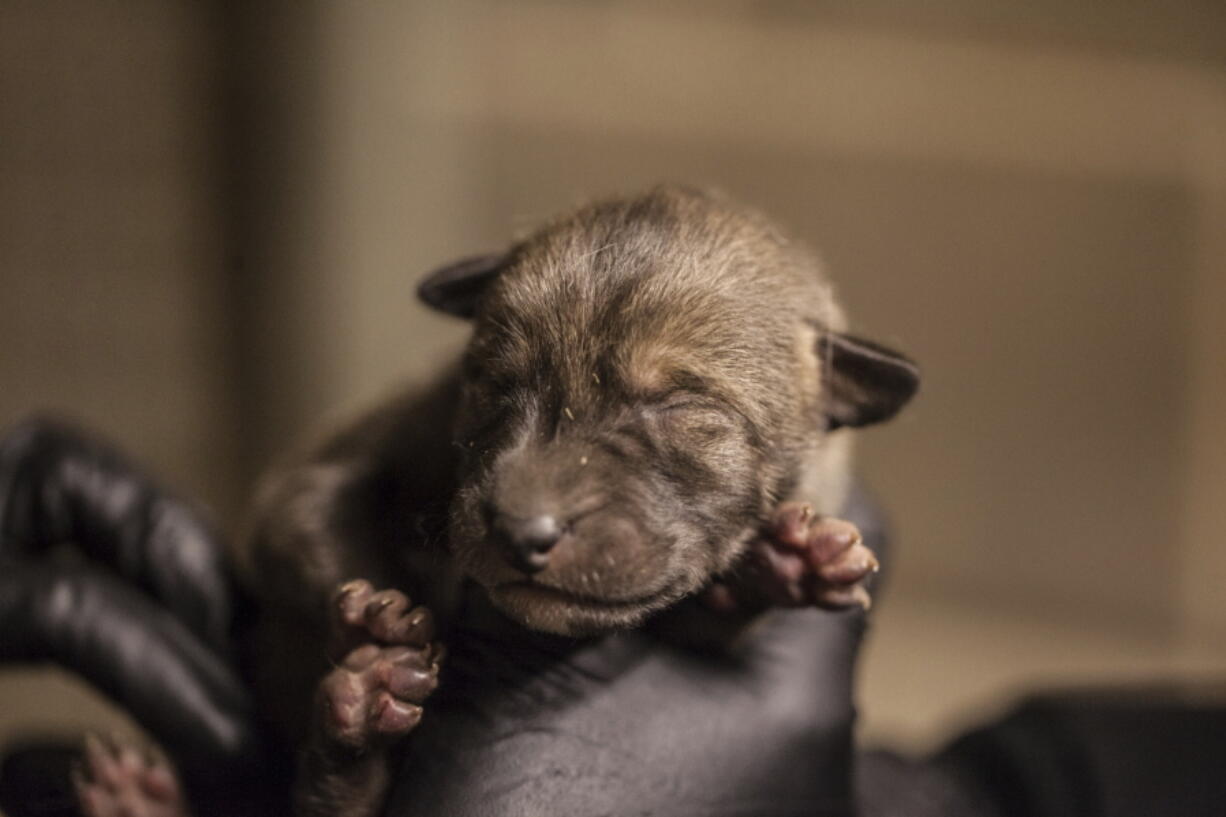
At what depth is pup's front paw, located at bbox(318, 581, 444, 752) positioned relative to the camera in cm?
237

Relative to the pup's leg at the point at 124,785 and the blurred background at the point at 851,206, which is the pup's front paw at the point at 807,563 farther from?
the blurred background at the point at 851,206

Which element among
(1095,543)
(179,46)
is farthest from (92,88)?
(1095,543)

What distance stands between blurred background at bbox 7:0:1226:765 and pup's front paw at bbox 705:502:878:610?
447 centimetres

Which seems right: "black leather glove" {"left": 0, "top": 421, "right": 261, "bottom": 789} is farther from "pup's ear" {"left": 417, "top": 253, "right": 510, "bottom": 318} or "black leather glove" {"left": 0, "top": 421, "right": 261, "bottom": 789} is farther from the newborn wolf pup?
"pup's ear" {"left": 417, "top": 253, "right": 510, "bottom": 318}

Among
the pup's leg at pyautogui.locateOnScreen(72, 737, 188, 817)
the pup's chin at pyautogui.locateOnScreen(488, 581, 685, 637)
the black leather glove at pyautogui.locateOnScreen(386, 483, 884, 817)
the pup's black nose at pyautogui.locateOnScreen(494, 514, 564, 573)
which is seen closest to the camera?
the pup's black nose at pyautogui.locateOnScreen(494, 514, 564, 573)

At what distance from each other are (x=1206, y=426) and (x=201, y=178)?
663cm

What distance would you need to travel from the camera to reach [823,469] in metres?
3.22

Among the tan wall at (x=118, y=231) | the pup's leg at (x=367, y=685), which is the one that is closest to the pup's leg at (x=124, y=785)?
the pup's leg at (x=367, y=685)

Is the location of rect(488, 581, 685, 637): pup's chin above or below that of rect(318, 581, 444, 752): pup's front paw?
above

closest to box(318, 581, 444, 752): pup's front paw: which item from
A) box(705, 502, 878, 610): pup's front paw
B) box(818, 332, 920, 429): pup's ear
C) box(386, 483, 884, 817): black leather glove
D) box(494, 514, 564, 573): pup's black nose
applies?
box(386, 483, 884, 817): black leather glove

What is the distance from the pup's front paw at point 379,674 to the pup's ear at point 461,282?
2.63ft

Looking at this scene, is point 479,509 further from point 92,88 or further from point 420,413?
point 92,88

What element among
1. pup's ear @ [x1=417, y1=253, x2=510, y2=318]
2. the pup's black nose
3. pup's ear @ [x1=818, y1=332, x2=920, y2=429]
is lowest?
the pup's black nose

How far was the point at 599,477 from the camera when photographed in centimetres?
235
